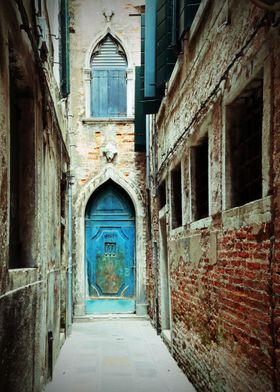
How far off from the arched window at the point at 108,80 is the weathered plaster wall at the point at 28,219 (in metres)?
5.37

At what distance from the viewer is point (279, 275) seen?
9.59 feet

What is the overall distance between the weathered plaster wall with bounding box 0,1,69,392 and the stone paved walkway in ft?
1.45

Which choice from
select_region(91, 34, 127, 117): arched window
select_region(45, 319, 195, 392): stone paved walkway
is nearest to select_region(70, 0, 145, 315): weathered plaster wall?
select_region(91, 34, 127, 117): arched window

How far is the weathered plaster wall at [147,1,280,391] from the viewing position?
308 centimetres

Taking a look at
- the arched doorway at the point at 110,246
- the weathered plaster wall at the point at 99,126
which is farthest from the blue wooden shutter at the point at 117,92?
the arched doorway at the point at 110,246

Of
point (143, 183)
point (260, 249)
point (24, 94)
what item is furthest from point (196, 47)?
point (143, 183)

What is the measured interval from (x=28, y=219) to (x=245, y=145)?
6.78ft

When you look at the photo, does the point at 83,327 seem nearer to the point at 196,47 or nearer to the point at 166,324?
the point at 166,324

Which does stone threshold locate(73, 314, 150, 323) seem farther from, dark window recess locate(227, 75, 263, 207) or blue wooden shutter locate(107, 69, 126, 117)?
dark window recess locate(227, 75, 263, 207)

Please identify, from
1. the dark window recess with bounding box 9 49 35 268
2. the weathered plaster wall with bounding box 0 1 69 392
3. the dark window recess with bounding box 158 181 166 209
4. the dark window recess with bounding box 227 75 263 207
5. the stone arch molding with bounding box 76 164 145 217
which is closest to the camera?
the weathered plaster wall with bounding box 0 1 69 392

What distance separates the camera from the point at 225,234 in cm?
415

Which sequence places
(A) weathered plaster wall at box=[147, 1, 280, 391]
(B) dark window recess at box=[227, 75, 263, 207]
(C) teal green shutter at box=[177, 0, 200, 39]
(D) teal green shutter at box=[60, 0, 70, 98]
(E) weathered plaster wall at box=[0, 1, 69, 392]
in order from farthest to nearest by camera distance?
(D) teal green shutter at box=[60, 0, 70, 98] < (C) teal green shutter at box=[177, 0, 200, 39] < (B) dark window recess at box=[227, 75, 263, 207] < (E) weathered plaster wall at box=[0, 1, 69, 392] < (A) weathered plaster wall at box=[147, 1, 280, 391]

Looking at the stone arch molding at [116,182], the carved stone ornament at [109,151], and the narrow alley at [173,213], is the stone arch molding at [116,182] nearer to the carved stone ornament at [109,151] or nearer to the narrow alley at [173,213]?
the carved stone ornament at [109,151]

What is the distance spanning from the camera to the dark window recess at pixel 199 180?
567 centimetres
